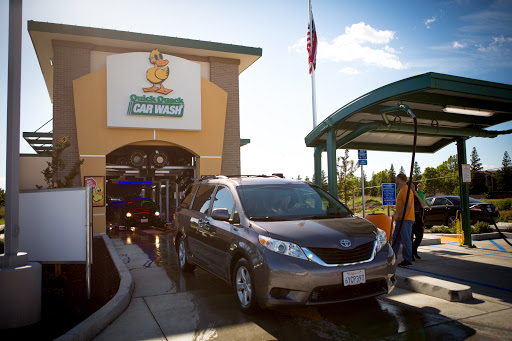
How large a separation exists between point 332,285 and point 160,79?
14.4 m

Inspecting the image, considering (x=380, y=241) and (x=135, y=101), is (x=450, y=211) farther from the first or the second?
(x=135, y=101)

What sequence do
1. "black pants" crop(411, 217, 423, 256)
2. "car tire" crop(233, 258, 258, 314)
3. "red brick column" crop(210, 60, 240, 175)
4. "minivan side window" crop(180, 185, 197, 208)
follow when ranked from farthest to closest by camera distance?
"red brick column" crop(210, 60, 240, 175)
"black pants" crop(411, 217, 423, 256)
"minivan side window" crop(180, 185, 197, 208)
"car tire" crop(233, 258, 258, 314)

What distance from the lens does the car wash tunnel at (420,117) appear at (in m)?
7.43

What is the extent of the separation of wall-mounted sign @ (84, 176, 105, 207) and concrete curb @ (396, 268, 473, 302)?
12859mm

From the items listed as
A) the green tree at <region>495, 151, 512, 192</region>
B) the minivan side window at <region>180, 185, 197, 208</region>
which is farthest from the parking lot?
the green tree at <region>495, 151, 512, 192</region>

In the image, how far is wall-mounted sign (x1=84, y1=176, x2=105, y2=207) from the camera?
16.1 m

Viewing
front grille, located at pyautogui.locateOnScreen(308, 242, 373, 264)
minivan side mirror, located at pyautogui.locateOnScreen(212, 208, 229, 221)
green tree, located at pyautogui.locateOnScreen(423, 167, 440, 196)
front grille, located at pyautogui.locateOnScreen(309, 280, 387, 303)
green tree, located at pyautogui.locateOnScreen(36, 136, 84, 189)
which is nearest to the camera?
front grille, located at pyautogui.locateOnScreen(309, 280, 387, 303)

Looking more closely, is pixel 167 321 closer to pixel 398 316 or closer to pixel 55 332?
pixel 55 332

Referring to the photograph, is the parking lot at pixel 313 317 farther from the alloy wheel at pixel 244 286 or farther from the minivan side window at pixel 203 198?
the minivan side window at pixel 203 198

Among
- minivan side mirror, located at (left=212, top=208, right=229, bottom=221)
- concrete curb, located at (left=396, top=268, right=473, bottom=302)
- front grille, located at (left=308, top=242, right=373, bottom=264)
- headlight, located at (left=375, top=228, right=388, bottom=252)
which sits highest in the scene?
minivan side mirror, located at (left=212, top=208, right=229, bottom=221)

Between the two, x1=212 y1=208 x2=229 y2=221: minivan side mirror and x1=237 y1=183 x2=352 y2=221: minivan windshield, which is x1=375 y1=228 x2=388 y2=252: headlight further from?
x1=212 y1=208 x2=229 y2=221: minivan side mirror

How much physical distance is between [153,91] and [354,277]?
14160 mm

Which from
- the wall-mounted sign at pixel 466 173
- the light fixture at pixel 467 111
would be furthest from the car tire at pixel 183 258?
the wall-mounted sign at pixel 466 173

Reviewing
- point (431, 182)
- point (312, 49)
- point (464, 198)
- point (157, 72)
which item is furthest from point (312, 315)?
point (431, 182)
